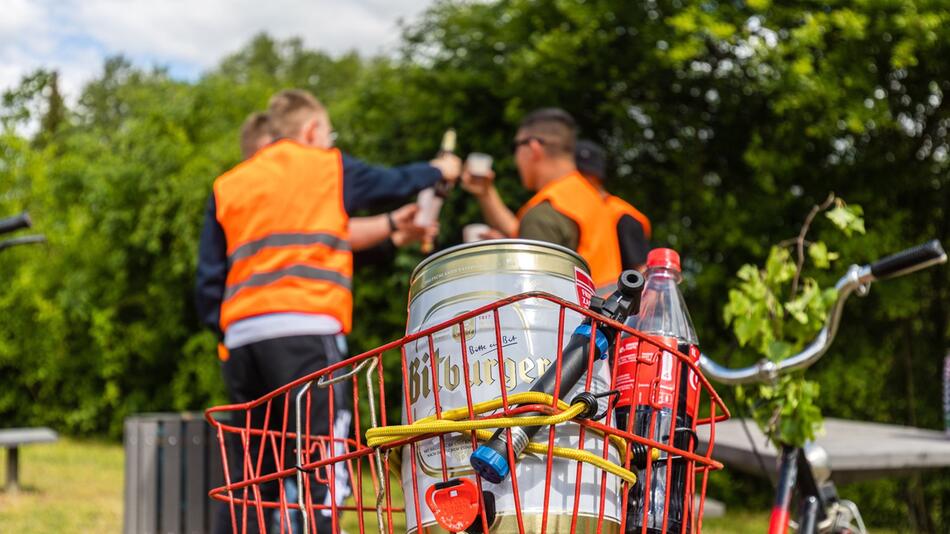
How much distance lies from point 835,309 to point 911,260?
0.84 feet

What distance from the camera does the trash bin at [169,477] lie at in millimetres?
5020

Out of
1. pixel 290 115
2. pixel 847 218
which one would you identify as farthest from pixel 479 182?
pixel 847 218

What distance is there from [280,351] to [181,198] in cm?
650

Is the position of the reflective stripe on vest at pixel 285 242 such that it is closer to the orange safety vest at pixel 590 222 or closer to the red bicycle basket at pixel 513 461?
the orange safety vest at pixel 590 222

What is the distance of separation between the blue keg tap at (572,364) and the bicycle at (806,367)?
0.91m

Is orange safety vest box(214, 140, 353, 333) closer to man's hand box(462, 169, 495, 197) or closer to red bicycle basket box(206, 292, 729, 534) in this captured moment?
man's hand box(462, 169, 495, 197)

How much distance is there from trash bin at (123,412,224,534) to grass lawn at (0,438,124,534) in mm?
1011

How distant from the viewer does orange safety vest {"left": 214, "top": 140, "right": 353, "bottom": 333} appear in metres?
Result: 3.35

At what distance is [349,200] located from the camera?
361 centimetres

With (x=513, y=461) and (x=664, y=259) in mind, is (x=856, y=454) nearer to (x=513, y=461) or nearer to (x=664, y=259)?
(x=664, y=259)

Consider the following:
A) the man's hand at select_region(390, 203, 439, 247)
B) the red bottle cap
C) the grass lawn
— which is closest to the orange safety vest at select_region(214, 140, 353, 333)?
the man's hand at select_region(390, 203, 439, 247)

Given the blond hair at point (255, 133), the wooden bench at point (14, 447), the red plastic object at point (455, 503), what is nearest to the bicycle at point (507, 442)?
the red plastic object at point (455, 503)

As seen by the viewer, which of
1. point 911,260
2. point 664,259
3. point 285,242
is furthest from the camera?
point 285,242

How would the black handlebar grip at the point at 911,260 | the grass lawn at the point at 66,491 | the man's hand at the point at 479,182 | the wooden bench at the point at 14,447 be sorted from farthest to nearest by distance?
the wooden bench at the point at 14,447, the grass lawn at the point at 66,491, the man's hand at the point at 479,182, the black handlebar grip at the point at 911,260
